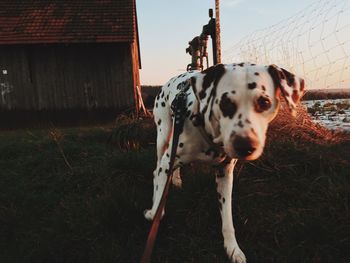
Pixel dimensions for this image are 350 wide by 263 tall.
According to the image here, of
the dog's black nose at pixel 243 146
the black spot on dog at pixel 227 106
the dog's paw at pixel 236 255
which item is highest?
the black spot on dog at pixel 227 106

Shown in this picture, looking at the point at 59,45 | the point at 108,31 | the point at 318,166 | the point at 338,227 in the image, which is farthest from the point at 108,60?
the point at 338,227

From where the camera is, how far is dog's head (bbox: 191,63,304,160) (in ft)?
6.48

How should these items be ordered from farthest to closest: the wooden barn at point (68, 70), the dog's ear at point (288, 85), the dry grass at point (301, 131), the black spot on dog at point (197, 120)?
1. the wooden barn at point (68, 70)
2. the dry grass at point (301, 131)
3. the black spot on dog at point (197, 120)
4. the dog's ear at point (288, 85)

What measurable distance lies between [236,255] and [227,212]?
364 millimetres

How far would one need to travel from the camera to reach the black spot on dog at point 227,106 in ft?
6.78

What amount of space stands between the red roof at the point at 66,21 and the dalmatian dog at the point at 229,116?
9.91m

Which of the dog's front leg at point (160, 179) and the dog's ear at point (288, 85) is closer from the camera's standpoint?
the dog's ear at point (288, 85)

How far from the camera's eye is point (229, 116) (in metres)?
2.08

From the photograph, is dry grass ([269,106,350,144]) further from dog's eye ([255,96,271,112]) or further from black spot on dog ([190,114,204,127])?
dog's eye ([255,96,271,112])

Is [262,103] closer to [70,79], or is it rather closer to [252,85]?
[252,85]

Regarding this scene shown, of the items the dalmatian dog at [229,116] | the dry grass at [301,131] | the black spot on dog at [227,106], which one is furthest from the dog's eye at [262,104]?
the dry grass at [301,131]

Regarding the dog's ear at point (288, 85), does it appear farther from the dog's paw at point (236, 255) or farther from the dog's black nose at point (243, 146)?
the dog's paw at point (236, 255)

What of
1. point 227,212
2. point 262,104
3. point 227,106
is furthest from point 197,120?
point 227,212

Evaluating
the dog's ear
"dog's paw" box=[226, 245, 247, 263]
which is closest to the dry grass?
"dog's paw" box=[226, 245, 247, 263]
